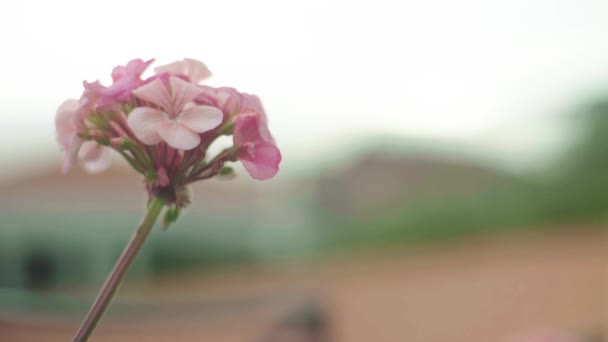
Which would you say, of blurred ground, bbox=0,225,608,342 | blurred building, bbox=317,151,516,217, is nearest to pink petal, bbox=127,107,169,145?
blurred ground, bbox=0,225,608,342

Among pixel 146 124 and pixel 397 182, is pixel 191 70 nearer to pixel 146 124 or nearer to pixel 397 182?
pixel 146 124

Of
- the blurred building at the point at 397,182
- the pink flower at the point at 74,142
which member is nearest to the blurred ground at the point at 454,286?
the blurred building at the point at 397,182

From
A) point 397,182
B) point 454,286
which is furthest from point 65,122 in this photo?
point 397,182

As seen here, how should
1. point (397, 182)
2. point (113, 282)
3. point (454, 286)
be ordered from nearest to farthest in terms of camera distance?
point (113, 282) → point (454, 286) → point (397, 182)

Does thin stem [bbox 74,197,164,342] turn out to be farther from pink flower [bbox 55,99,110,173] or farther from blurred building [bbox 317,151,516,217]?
blurred building [bbox 317,151,516,217]

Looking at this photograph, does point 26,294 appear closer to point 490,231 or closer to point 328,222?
point 328,222

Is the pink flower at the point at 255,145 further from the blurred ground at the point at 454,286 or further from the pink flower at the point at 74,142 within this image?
the blurred ground at the point at 454,286

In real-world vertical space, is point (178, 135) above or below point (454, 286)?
above
